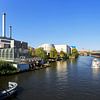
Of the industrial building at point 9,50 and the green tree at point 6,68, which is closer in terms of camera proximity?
the green tree at point 6,68

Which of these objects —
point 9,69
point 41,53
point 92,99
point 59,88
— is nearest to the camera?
point 92,99

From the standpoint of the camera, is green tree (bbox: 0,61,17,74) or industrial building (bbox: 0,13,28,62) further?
industrial building (bbox: 0,13,28,62)

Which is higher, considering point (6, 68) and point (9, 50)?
point (9, 50)

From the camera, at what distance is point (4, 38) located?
88.8 m

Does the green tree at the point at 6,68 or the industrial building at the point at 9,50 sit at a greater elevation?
the industrial building at the point at 9,50

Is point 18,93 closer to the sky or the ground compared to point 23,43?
closer to the ground

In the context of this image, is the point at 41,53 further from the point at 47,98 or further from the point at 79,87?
the point at 47,98

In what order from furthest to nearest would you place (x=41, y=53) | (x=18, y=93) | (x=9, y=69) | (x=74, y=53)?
1. (x=74, y=53)
2. (x=41, y=53)
3. (x=9, y=69)
4. (x=18, y=93)

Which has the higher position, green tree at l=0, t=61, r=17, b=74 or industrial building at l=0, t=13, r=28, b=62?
industrial building at l=0, t=13, r=28, b=62

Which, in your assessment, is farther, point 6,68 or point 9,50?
point 9,50

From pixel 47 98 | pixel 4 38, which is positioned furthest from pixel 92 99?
pixel 4 38

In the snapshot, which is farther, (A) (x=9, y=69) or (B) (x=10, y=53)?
(B) (x=10, y=53)

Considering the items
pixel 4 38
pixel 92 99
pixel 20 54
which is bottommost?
pixel 92 99

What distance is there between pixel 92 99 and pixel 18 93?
329 inches
